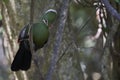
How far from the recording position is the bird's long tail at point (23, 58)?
137cm

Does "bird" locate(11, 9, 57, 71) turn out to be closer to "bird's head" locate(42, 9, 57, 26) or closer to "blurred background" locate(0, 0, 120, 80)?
"bird's head" locate(42, 9, 57, 26)

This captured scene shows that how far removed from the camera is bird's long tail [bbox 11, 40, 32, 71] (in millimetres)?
1365

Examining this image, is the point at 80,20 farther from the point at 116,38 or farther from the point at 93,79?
the point at 116,38

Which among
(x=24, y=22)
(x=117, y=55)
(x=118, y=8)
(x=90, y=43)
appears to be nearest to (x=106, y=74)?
(x=117, y=55)

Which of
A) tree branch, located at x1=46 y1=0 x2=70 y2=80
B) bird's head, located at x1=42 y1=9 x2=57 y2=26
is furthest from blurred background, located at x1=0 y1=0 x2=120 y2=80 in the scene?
tree branch, located at x1=46 y1=0 x2=70 y2=80

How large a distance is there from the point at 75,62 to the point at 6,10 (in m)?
0.38

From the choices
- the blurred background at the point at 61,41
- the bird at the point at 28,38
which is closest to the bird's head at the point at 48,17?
the bird at the point at 28,38

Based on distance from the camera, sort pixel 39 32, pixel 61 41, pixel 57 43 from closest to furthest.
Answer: pixel 57 43 → pixel 39 32 → pixel 61 41

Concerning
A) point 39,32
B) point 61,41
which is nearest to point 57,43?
point 39,32

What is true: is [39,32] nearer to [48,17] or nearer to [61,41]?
[48,17]

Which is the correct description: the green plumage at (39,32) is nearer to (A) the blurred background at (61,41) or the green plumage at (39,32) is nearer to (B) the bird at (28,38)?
(B) the bird at (28,38)

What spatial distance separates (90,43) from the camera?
2.99 meters

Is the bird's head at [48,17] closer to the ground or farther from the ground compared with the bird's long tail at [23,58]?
farther from the ground

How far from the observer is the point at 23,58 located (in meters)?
1.37
